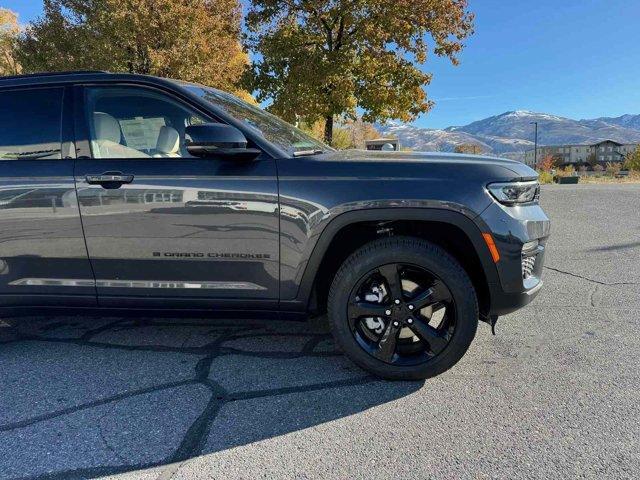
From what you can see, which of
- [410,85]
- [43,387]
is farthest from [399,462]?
[410,85]

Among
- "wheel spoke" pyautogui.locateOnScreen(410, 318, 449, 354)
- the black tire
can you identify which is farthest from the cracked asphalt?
"wheel spoke" pyautogui.locateOnScreen(410, 318, 449, 354)

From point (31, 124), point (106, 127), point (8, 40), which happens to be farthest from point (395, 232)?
point (8, 40)

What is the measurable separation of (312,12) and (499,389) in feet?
46.9

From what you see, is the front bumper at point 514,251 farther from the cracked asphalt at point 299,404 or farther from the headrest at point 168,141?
the headrest at point 168,141

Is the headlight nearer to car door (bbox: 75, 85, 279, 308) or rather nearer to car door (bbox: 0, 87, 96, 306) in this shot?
car door (bbox: 75, 85, 279, 308)

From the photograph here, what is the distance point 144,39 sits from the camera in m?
13.7

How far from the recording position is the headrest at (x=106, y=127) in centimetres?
299

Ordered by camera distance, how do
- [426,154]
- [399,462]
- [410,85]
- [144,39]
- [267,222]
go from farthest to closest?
[410,85]
[144,39]
[426,154]
[267,222]
[399,462]

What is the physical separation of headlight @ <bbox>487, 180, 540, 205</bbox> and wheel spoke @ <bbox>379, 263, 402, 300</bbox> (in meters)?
0.70

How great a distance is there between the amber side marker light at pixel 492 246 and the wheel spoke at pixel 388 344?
0.70m

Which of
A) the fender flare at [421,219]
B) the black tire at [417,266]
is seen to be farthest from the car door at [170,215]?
the black tire at [417,266]

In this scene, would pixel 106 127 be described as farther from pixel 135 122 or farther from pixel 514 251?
pixel 514 251

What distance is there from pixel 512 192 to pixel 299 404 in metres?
1.74

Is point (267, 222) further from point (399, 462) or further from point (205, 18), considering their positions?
point (205, 18)
